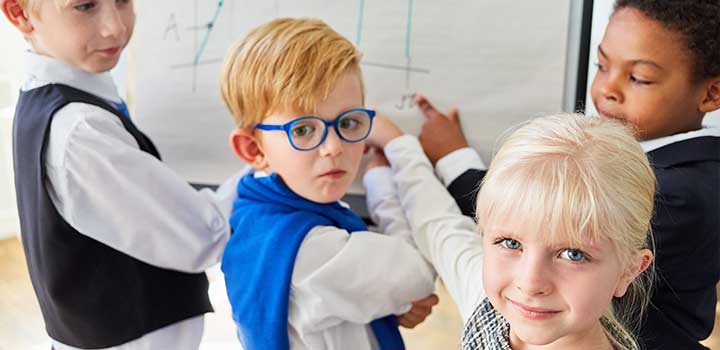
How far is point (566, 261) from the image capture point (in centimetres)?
87

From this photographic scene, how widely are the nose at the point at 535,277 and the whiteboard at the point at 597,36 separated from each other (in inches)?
26.2

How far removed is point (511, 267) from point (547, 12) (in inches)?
27.7

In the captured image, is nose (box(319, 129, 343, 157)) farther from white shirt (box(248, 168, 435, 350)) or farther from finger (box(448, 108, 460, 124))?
finger (box(448, 108, 460, 124))

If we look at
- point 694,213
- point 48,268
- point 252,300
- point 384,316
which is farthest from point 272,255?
point 694,213

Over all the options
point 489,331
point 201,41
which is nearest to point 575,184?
point 489,331

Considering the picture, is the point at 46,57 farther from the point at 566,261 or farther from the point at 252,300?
the point at 566,261

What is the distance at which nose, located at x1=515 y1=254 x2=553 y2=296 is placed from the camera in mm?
868

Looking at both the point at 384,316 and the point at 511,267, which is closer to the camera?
the point at 511,267

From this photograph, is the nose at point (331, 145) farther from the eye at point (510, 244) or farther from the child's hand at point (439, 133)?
the eye at point (510, 244)

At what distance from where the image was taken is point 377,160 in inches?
62.2

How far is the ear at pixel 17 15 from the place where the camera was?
135 centimetres

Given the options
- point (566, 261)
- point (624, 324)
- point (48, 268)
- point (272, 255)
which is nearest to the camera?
point (566, 261)

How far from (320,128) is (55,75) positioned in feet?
1.64

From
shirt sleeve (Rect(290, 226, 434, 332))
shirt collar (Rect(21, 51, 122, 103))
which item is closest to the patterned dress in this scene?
shirt sleeve (Rect(290, 226, 434, 332))
